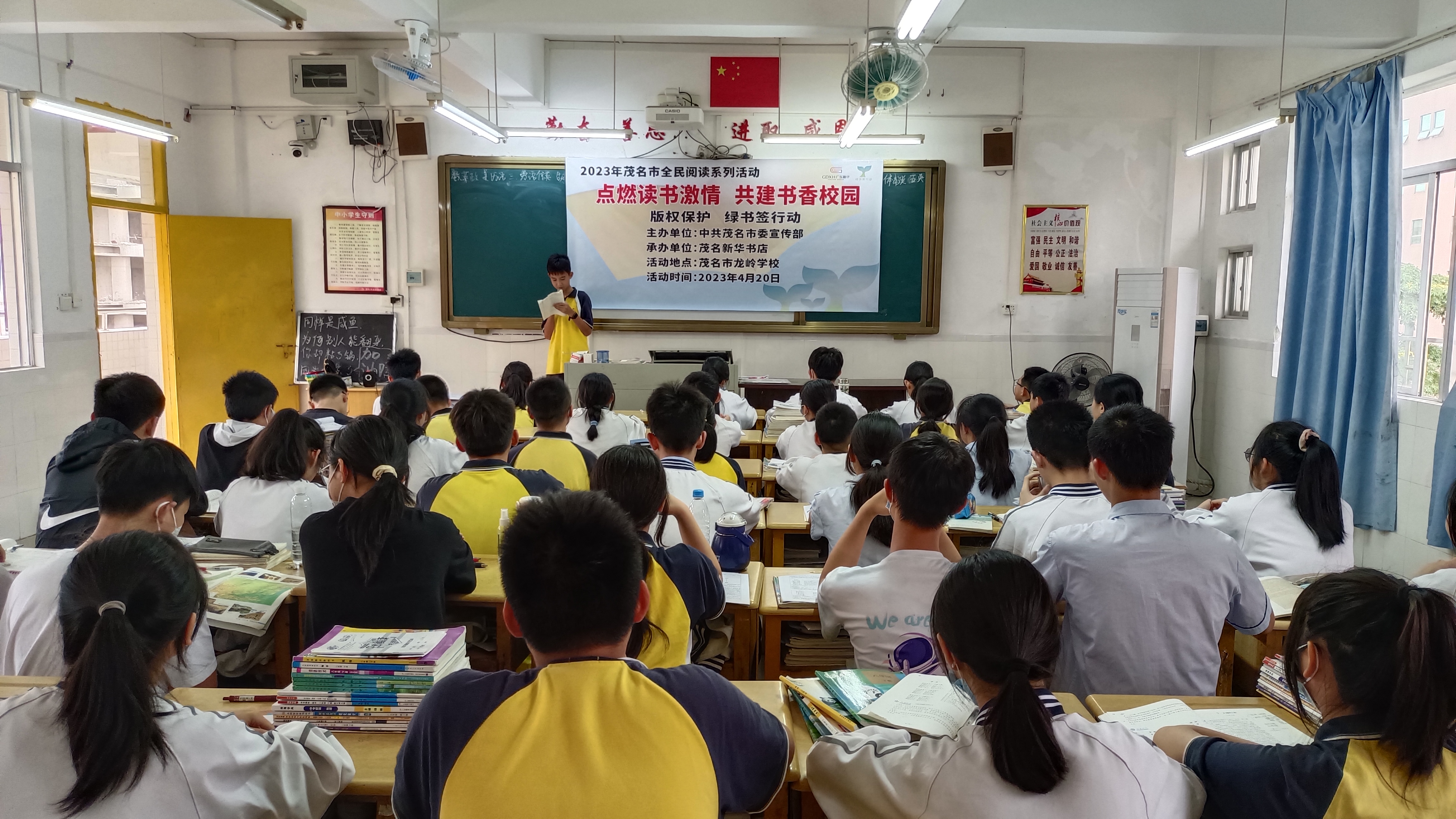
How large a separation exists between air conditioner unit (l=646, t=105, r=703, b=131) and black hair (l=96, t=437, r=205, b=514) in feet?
16.7

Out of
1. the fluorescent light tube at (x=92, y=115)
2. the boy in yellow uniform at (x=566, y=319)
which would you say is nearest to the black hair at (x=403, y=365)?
the boy in yellow uniform at (x=566, y=319)

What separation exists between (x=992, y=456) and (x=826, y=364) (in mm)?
2249

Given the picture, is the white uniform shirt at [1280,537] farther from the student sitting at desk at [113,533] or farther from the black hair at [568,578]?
the student sitting at desk at [113,533]

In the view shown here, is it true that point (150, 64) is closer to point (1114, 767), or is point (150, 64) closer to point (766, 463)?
point (766, 463)

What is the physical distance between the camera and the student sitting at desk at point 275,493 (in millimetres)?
2852

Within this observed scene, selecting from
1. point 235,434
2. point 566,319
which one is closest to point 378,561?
point 235,434

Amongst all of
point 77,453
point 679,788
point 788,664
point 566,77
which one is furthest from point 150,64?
point 679,788

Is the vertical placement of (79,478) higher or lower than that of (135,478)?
lower

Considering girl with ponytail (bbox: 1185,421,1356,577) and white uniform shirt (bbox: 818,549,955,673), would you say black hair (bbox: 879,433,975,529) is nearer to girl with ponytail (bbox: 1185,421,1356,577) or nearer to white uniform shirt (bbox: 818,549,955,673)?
white uniform shirt (bbox: 818,549,955,673)

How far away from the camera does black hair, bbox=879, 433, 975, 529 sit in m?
2.03

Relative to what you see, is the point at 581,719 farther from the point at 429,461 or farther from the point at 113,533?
the point at 429,461

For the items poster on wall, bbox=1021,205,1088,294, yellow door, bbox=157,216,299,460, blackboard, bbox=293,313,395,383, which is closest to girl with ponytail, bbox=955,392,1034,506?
poster on wall, bbox=1021,205,1088,294

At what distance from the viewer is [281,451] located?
9.41 feet

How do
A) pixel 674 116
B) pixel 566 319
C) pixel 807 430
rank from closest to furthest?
pixel 807 430, pixel 674 116, pixel 566 319
